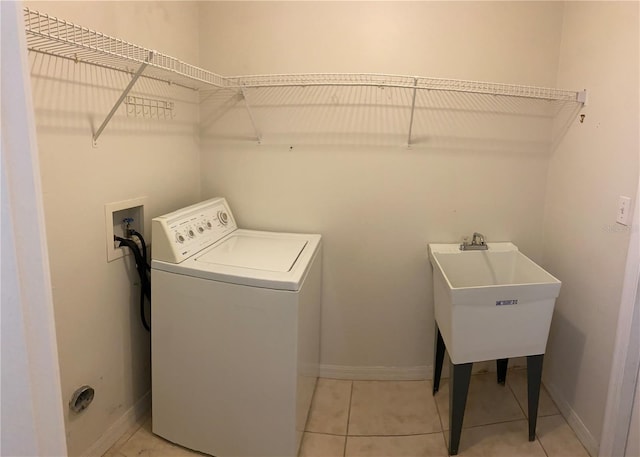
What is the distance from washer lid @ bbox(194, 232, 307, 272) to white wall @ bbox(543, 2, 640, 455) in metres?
1.30

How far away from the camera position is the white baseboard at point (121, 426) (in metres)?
1.66

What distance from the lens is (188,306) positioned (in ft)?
5.24

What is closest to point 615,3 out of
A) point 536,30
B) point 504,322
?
point 536,30

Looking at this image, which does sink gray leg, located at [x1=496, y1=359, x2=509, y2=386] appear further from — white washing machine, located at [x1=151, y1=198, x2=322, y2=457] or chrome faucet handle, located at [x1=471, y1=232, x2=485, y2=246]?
white washing machine, located at [x1=151, y1=198, x2=322, y2=457]

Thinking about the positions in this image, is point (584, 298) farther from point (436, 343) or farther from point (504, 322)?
point (436, 343)

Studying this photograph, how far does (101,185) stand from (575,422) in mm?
2341

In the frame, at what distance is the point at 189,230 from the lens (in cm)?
173

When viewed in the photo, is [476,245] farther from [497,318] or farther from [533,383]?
[533,383]

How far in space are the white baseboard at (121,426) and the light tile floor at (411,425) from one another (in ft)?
0.11

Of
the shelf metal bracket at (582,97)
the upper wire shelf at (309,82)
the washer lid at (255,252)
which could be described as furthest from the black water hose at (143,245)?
the shelf metal bracket at (582,97)

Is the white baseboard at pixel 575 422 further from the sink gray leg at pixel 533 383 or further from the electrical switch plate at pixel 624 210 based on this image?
the electrical switch plate at pixel 624 210

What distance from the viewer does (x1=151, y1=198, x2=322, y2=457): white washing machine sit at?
1.51 metres

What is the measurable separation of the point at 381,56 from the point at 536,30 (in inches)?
30.4

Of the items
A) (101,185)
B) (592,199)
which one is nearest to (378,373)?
(592,199)
